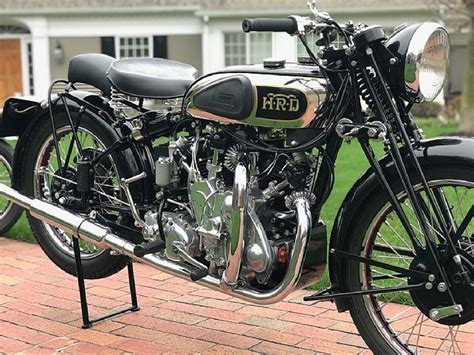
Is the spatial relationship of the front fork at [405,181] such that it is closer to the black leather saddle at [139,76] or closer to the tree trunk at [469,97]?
the black leather saddle at [139,76]

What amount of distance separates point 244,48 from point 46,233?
17119mm

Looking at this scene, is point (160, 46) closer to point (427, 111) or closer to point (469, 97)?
point (427, 111)

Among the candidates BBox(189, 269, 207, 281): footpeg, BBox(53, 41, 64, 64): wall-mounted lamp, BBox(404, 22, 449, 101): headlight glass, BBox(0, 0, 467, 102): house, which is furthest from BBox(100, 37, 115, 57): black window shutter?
BBox(404, 22, 449, 101): headlight glass

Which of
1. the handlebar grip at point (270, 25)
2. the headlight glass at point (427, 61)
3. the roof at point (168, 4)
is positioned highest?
the roof at point (168, 4)

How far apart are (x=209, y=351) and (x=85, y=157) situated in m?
1.32

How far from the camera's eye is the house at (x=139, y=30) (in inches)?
802

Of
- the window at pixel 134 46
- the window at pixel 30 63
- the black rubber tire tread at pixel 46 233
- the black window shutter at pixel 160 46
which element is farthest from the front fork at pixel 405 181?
the window at pixel 30 63

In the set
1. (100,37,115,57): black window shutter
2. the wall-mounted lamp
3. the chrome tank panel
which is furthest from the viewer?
(100,37,115,57): black window shutter

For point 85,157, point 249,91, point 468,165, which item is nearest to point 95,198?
point 85,157

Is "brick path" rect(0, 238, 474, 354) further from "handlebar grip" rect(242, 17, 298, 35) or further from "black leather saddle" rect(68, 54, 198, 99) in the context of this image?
"handlebar grip" rect(242, 17, 298, 35)

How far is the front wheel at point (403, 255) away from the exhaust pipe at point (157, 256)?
9.3 inches

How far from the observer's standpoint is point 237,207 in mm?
3209

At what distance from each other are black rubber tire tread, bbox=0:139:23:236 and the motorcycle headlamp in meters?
3.77

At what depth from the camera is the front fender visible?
113 inches
